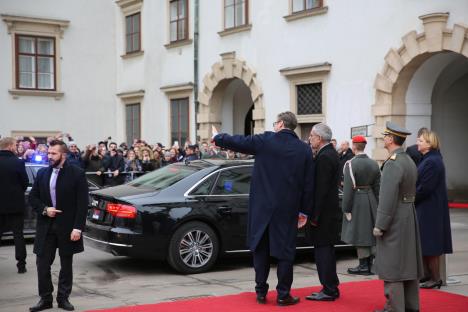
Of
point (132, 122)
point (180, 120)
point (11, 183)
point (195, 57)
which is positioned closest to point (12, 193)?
point (11, 183)

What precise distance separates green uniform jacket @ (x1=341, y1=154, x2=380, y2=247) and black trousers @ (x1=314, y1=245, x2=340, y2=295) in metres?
1.61

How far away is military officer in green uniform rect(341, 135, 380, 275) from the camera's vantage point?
8.96 metres

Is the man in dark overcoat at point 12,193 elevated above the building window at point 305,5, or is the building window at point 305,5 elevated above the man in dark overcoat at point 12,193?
the building window at point 305,5

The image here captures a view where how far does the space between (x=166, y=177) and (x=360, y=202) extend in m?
2.79

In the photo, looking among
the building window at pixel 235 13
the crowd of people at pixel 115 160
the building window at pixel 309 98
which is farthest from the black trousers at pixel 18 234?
the building window at pixel 235 13

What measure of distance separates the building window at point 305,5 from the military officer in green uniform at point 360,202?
10.1 meters

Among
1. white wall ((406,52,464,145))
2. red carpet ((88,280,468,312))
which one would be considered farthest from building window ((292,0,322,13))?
red carpet ((88,280,468,312))

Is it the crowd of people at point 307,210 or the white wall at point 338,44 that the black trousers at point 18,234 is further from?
the white wall at point 338,44

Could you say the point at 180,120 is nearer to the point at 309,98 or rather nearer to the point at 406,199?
the point at 309,98

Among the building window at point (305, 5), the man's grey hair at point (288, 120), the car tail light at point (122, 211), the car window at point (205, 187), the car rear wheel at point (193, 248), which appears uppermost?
the building window at point (305, 5)

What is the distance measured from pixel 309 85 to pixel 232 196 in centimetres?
993

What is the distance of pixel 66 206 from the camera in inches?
279

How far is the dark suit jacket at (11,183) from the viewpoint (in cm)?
904

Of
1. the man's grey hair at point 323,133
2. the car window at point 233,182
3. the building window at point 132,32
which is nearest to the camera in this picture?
the man's grey hair at point 323,133
